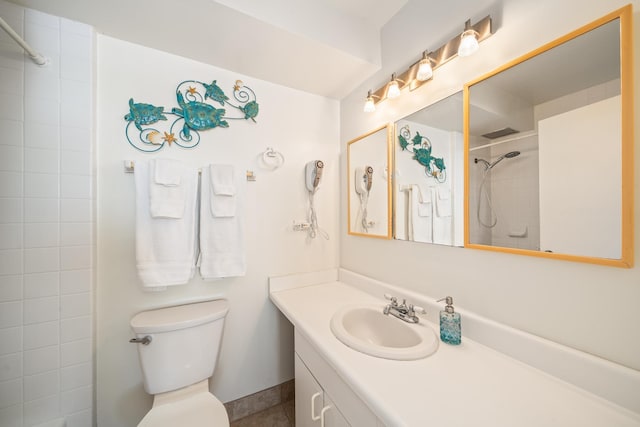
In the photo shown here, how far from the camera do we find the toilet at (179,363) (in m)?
0.98

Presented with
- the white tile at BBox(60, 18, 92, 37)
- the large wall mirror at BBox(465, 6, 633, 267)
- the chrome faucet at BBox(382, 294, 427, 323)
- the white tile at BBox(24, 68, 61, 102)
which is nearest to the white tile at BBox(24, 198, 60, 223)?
the white tile at BBox(24, 68, 61, 102)

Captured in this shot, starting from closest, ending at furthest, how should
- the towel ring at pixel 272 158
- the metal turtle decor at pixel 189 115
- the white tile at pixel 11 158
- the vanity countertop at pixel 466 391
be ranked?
the vanity countertop at pixel 466 391 < the white tile at pixel 11 158 < the metal turtle decor at pixel 189 115 < the towel ring at pixel 272 158

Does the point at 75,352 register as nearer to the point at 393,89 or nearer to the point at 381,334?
the point at 381,334

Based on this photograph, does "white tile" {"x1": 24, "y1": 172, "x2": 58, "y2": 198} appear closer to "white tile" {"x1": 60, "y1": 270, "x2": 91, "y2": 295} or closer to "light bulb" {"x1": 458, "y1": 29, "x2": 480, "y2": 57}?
"white tile" {"x1": 60, "y1": 270, "x2": 91, "y2": 295}

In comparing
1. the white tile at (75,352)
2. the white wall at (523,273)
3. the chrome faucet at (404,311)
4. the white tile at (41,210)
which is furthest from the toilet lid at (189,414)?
the white wall at (523,273)

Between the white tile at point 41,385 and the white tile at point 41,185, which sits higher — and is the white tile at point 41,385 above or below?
below

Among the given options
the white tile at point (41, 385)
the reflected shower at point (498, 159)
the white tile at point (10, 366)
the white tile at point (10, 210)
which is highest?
the reflected shower at point (498, 159)

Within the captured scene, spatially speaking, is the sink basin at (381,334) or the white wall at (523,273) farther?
the sink basin at (381,334)

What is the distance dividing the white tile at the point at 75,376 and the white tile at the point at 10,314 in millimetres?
292

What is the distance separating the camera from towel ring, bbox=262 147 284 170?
1.47 m

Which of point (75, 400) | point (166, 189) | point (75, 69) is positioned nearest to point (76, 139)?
point (75, 69)

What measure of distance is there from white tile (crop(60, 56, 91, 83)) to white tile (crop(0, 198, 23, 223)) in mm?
604

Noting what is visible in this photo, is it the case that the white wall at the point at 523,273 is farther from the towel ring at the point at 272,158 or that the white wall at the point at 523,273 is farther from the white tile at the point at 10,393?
the white tile at the point at 10,393

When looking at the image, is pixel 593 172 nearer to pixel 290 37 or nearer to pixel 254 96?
pixel 290 37
